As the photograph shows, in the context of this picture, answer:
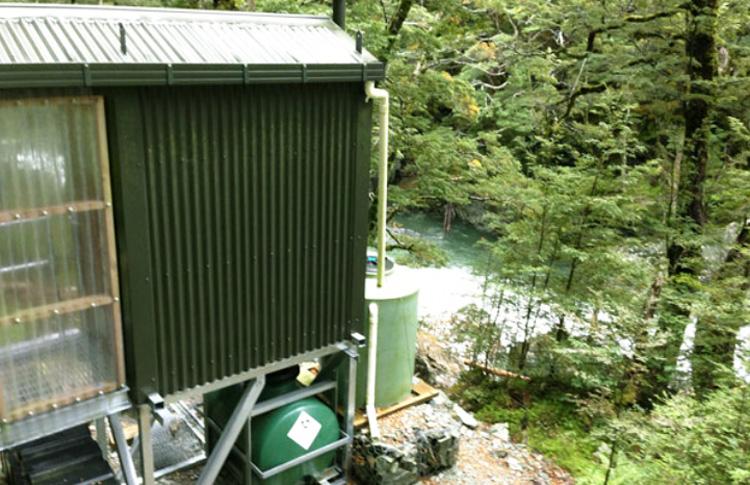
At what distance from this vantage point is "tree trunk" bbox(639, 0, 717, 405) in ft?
30.5

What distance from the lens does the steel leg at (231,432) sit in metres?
5.34

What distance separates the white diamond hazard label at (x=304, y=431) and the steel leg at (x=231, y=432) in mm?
595

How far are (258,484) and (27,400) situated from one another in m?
2.53

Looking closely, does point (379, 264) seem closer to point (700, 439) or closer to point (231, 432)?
point (231, 432)

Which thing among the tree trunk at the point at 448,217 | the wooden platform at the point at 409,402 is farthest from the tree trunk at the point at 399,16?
the tree trunk at the point at 448,217

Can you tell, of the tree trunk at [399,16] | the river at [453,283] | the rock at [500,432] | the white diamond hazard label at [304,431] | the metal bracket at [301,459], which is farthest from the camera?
the river at [453,283]

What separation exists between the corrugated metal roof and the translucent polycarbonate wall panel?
0.33 m

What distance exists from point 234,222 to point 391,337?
2787 millimetres

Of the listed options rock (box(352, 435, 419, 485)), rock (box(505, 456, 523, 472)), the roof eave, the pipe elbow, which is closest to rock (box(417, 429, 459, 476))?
rock (box(352, 435, 419, 485))

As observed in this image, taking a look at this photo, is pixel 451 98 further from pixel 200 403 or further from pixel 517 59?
pixel 200 403

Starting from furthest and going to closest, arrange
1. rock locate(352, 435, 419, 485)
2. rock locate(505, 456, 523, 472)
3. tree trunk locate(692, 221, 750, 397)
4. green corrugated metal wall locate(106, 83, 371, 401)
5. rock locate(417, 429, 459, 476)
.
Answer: tree trunk locate(692, 221, 750, 397) < rock locate(505, 456, 523, 472) < rock locate(417, 429, 459, 476) < rock locate(352, 435, 419, 485) < green corrugated metal wall locate(106, 83, 371, 401)

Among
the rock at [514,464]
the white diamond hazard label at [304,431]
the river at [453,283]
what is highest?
the white diamond hazard label at [304,431]

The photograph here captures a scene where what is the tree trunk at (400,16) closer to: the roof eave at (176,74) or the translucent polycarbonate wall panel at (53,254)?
the roof eave at (176,74)

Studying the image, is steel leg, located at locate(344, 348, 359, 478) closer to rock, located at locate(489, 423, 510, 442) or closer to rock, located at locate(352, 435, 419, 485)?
rock, located at locate(352, 435, 419, 485)
